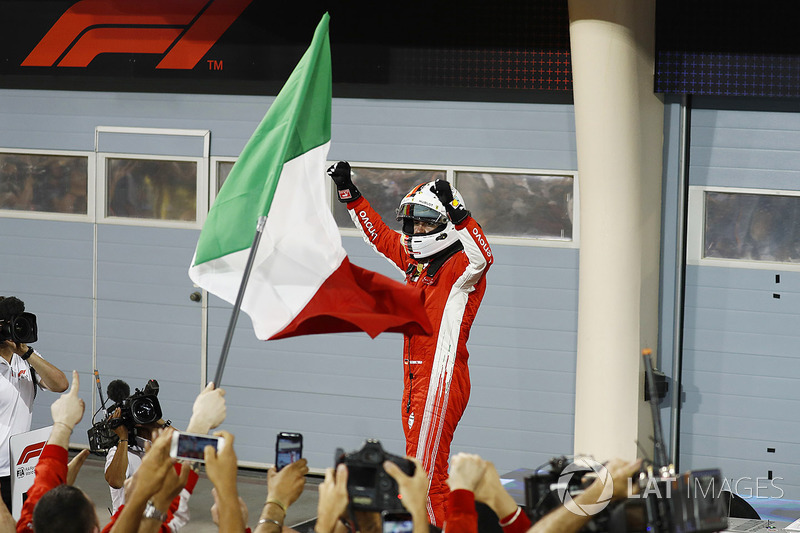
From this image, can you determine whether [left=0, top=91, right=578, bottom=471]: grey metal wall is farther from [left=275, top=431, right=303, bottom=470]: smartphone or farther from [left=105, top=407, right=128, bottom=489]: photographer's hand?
[left=275, top=431, right=303, bottom=470]: smartphone

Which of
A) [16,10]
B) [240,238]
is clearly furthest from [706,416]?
[16,10]

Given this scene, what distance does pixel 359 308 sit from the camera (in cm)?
491

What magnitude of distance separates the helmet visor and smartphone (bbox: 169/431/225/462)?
10.6ft

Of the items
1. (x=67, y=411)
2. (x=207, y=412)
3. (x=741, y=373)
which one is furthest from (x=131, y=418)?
(x=741, y=373)

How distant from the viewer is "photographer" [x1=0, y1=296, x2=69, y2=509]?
18.2ft

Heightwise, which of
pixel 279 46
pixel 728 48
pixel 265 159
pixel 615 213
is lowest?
pixel 615 213

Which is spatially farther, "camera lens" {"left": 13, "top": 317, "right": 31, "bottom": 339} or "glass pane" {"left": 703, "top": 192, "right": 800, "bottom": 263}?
"glass pane" {"left": 703, "top": 192, "right": 800, "bottom": 263}

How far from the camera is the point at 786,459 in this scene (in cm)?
768

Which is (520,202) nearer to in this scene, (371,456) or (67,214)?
(67,214)

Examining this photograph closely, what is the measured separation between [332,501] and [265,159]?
89.1 inches

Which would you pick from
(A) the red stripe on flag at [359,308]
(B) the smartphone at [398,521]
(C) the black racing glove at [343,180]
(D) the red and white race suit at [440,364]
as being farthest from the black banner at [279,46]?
(B) the smartphone at [398,521]

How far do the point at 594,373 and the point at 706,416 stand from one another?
987 mm

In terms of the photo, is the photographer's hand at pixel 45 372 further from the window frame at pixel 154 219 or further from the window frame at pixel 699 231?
the window frame at pixel 699 231

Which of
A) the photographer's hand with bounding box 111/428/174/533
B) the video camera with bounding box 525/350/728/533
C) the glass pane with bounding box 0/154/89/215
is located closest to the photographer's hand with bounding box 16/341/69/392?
the photographer's hand with bounding box 111/428/174/533
